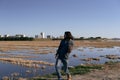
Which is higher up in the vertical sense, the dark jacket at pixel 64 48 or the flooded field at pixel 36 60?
the dark jacket at pixel 64 48

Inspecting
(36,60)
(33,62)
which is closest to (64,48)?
(33,62)

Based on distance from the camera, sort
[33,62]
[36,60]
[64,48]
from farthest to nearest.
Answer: [36,60]
[33,62]
[64,48]

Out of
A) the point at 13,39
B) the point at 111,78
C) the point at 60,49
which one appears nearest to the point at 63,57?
the point at 60,49

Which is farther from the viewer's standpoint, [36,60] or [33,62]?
[36,60]

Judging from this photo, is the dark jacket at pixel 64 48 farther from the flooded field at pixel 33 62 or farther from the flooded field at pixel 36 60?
the flooded field at pixel 33 62

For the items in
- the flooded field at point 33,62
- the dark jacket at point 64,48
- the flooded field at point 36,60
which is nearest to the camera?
the dark jacket at point 64,48

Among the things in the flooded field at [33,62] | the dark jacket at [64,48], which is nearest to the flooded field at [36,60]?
the flooded field at [33,62]

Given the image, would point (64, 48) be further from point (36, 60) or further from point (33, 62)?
point (36, 60)

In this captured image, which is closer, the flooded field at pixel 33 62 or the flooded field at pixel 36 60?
the flooded field at pixel 33 62

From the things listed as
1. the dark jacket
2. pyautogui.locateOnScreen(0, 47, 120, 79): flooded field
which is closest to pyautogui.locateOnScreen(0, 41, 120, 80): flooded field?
pyautogui.locateOnScreen(0, 47, 120, 79): flooded field

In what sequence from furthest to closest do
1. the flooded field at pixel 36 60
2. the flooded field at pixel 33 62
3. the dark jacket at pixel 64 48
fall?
the flooded field at pixel 36 60 → the flooded field at pixel 33 62 → the dark jacket at pixel 64 48

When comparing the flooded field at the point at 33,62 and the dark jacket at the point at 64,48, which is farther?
the flooded field at the point at 33,62

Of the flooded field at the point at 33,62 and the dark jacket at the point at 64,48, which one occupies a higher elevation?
Answer: the dark jacket at the point at 64,48

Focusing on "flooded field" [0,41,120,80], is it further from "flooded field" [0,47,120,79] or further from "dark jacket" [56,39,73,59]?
"dark jacket" [56,39,73,59]
